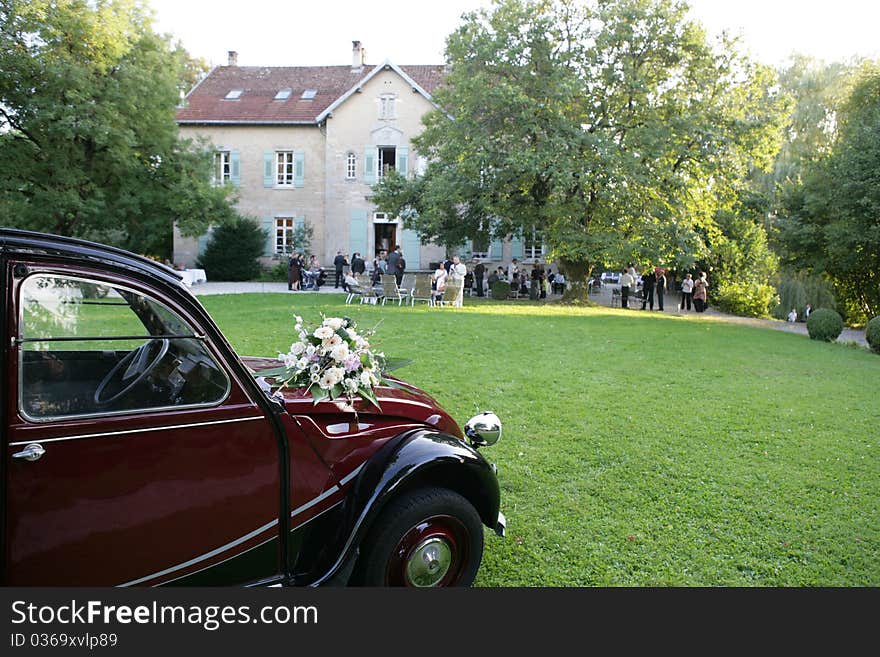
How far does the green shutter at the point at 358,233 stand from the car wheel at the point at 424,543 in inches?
1444

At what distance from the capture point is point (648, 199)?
25797 millimetres

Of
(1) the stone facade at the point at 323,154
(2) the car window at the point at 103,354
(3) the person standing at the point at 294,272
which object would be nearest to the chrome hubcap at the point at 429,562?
(2) the car window at the point at 103,354

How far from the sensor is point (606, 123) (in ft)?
86.6

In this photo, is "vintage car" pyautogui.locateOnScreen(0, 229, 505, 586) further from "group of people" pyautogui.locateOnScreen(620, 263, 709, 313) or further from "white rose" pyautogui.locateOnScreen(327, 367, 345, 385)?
"group of people" pyautogui.locateOnScreen(620, 263, 709, 313)

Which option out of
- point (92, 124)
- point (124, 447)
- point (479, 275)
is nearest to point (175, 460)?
point (124, 447)

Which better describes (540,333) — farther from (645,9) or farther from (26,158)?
(26,158)

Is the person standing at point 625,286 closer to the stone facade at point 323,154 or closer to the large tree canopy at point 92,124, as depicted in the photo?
the stone facade at point 323,154

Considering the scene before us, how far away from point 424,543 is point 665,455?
4120mm

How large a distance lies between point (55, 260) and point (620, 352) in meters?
12.5

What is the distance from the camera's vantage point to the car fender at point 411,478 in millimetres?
3145

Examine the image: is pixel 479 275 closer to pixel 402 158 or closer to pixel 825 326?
pixel 402 158

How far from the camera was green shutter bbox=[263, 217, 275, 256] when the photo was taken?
39.9 m

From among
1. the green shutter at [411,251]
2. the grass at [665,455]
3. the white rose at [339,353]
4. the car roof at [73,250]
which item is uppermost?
the green shutter at [411,251]

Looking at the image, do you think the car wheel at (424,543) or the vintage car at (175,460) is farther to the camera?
the car wheel at (424,543)
